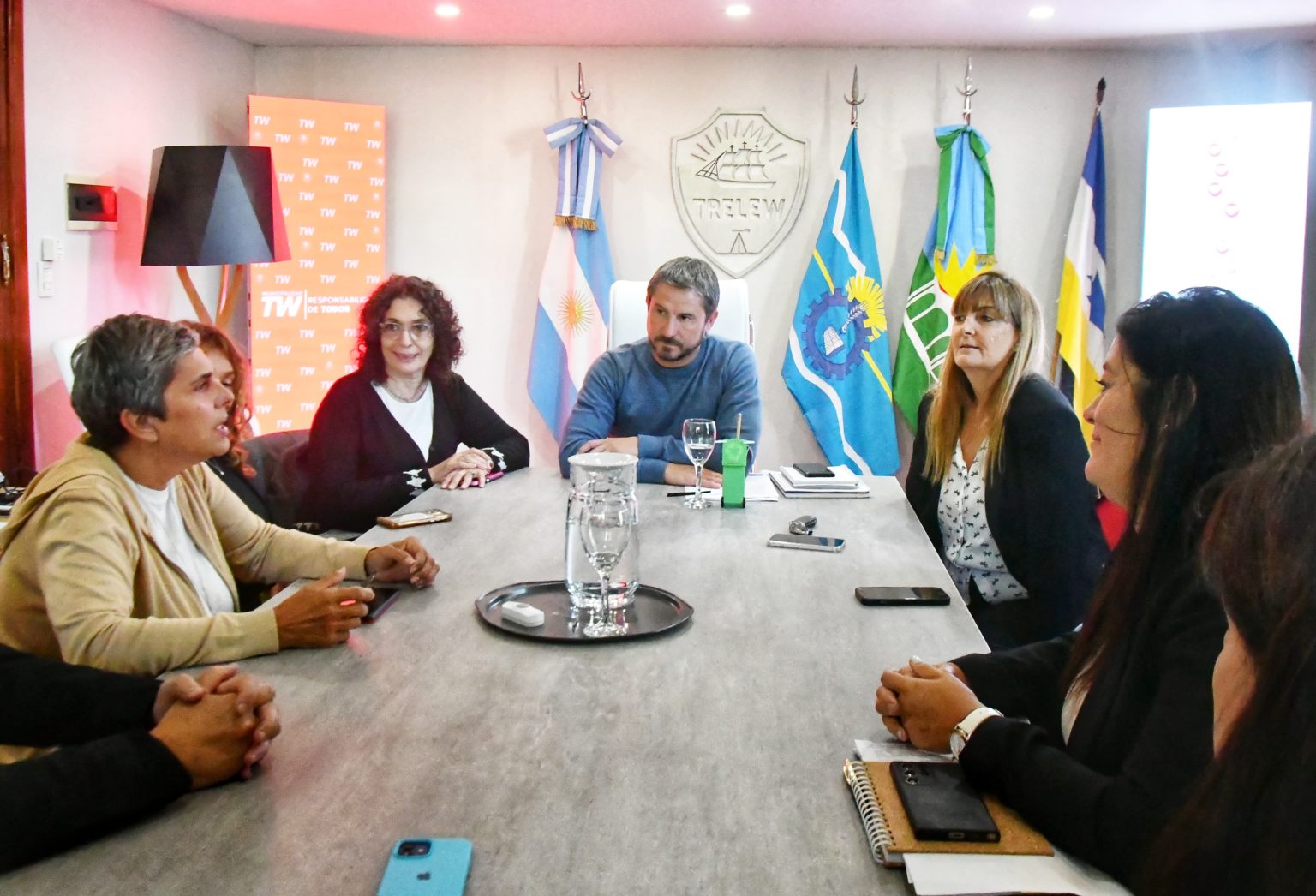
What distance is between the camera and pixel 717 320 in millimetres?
3709

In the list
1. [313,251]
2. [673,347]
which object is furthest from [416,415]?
[313,251]

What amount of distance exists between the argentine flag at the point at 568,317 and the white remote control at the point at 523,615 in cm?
347

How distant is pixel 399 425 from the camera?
3.09 metres

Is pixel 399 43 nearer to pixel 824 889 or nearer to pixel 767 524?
pixel 767 524

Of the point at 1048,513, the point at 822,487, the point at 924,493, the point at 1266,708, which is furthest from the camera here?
the point at 822,487

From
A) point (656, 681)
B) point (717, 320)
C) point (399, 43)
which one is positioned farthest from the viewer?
point (399, 43)

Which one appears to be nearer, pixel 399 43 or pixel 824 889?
pixel 824 889

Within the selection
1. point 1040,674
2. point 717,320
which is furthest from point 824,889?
point 717,320

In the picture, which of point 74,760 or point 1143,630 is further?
point 1143,630

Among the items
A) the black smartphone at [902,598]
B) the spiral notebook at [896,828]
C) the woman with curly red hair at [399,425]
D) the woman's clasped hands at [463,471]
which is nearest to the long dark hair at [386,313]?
the woman with curly red hair at [399,425]

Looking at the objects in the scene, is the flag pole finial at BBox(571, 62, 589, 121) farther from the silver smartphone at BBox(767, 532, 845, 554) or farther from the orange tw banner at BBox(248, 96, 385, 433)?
the silver smartphone at BBox(767, 532, 845, 554)

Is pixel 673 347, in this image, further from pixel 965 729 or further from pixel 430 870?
pixel 430 870

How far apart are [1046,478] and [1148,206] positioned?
287 cm

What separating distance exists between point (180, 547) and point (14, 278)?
230cm
